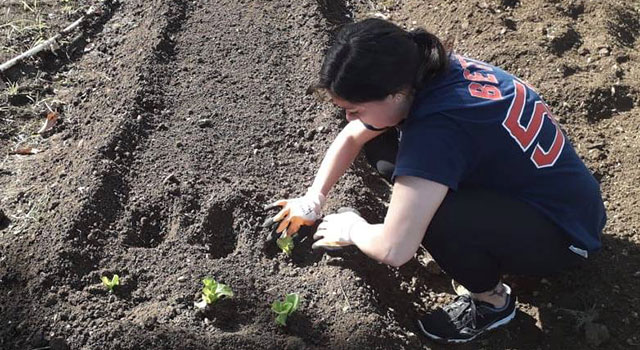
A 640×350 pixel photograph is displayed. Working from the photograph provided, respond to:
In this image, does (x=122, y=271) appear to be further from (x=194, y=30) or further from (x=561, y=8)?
(x=561, y=8)

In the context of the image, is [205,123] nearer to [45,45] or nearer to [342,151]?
[342,151]

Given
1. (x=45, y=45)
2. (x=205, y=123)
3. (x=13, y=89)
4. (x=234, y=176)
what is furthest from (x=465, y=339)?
(x=45, y=45)

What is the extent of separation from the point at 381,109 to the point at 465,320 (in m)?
0.84

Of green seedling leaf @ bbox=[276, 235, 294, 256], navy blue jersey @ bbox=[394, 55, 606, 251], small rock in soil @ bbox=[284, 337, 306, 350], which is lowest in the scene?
small rock in soil @ bbox=[284, 337, 306, 350]

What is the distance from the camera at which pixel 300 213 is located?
2.64m

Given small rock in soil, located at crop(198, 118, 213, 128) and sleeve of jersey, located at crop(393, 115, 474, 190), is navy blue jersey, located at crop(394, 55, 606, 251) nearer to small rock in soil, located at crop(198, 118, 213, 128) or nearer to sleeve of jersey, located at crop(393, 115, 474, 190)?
sleeve of jersey, located at crop(393, 115, 474, 190)

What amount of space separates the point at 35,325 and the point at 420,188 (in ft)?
4.51

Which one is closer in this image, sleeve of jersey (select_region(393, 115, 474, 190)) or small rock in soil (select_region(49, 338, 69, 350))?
sleeve of jersey (select_region(393, 115, 474, 190))

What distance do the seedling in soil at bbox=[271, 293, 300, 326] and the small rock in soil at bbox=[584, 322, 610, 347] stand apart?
999 mm

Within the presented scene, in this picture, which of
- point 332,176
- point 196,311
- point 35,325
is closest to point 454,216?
point 332,176

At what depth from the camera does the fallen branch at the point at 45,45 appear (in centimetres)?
364

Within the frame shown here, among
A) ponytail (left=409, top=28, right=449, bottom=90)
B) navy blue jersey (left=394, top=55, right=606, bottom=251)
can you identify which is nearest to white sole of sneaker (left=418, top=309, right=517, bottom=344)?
A: navy blue jersey (left=394, top=55, right=606, bottom=251)

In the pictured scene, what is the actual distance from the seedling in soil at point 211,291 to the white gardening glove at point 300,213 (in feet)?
1.09

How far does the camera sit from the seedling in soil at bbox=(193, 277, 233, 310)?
8.06ft
